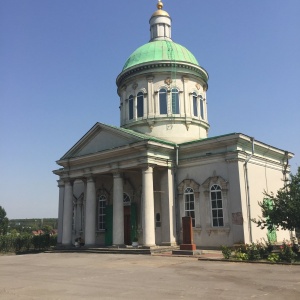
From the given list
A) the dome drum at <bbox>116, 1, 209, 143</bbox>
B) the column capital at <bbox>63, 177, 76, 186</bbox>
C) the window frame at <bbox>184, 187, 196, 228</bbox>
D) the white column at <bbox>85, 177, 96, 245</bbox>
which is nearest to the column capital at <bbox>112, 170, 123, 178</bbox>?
the white column at <bbox>85, 177, 96, 245</bbox>

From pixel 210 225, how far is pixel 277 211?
560cm

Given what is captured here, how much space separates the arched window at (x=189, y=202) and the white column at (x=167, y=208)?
32.4 inches

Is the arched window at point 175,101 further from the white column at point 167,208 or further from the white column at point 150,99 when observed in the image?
the white column at point 167,208

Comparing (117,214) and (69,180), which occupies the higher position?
(69,180)

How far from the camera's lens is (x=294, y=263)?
12789 mm

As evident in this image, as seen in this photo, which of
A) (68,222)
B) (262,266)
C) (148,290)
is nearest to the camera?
(148,290)

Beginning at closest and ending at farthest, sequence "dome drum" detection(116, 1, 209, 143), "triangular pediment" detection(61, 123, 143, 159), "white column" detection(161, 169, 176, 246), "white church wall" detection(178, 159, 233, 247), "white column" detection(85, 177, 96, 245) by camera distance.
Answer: "white church wall" detection(178, 159, 233, 247), "white column" detection(161, 169, 176, 246), "triangular pediment" detection(61, 123, 143, 159), "white column" detection(85, 177, 96, 245), "dome drum" detection(116, 1, 209, 143)

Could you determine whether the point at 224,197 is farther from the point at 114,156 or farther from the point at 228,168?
the point at 114,156

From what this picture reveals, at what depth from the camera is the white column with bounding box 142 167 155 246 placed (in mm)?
19750

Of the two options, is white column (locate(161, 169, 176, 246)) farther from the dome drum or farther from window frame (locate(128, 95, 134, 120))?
window frame (locate(128, 95, 134, 120))

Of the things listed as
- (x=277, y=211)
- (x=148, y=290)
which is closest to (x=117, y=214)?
(x=277, y=211)

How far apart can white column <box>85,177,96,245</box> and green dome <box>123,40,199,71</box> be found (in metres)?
9.83

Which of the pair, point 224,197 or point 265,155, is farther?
point 265,155

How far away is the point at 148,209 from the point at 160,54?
1263 centimetres
